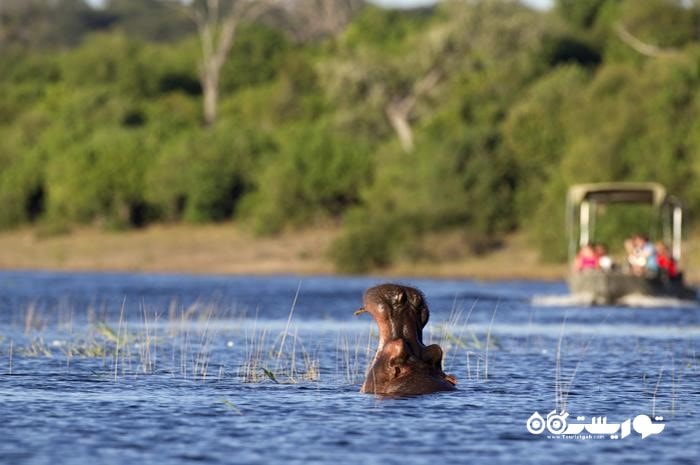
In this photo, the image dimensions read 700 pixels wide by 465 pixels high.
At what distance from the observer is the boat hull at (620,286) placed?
41.8 m

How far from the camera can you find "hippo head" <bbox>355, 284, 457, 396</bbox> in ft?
57.5

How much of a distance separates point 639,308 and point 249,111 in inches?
2040

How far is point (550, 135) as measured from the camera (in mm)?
69500

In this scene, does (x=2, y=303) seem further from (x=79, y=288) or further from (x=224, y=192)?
(x=224, y=192)

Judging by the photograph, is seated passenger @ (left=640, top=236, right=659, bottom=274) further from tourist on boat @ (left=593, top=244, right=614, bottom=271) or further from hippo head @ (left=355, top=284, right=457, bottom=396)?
hippo head @ (left=355, top=284, right=457, bottom=396)

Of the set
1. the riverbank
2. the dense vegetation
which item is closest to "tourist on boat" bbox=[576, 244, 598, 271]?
the riverbank

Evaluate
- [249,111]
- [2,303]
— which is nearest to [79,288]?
[2,303]

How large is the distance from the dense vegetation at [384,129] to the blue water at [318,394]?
30.5m

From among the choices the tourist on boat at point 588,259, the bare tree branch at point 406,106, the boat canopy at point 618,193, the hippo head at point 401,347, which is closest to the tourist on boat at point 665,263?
the tourist on boat at point 588,259

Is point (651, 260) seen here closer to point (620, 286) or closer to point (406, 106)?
point (620, 286)

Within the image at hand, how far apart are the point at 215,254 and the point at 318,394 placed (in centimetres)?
5002

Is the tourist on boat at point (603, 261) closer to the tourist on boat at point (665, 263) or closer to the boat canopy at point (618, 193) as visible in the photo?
the tourist on boat at point (665, 263)

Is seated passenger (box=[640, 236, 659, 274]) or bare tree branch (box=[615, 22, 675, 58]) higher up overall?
bare tree branch (box=[615, 22, 675, 58])

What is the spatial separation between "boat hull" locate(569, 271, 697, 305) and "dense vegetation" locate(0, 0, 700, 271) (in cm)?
1893
